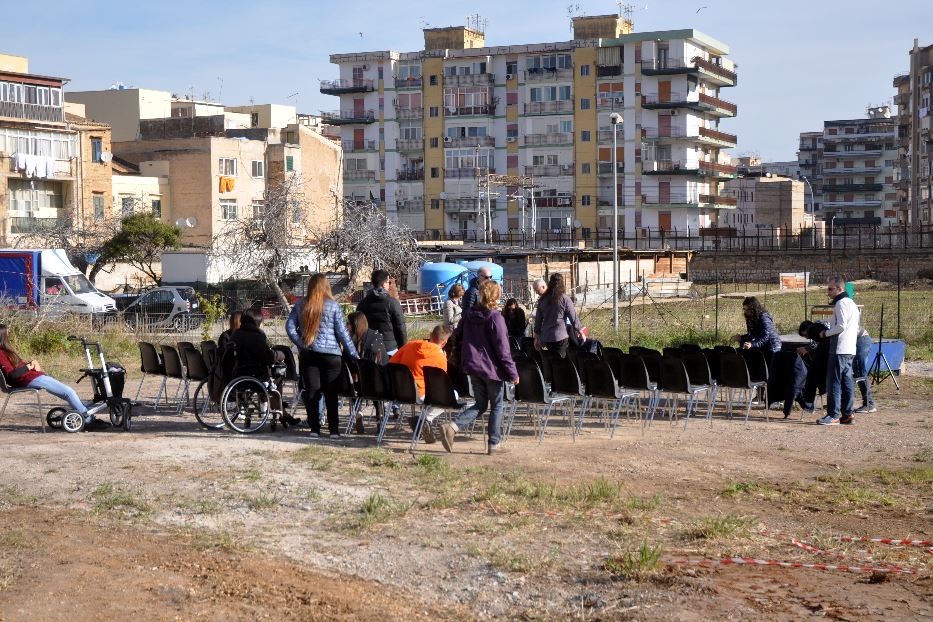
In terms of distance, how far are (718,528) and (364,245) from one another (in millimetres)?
36686

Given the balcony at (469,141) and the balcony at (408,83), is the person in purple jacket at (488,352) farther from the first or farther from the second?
the balcony at (408,83)

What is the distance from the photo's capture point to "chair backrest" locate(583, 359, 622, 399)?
41.5 feet

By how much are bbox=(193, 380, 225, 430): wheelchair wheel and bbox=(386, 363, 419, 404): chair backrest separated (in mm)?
2154

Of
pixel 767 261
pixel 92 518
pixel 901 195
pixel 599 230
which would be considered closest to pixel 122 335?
pixel 92 518

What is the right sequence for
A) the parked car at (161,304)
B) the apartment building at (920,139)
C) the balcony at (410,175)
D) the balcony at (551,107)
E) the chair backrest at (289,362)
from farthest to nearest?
the apartment building at (920,139)
the balcony at (410,175)
the balcony at (551,107)
the parked car at (161,304)
the chair backrest at (289,362)

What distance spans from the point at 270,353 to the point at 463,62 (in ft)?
246

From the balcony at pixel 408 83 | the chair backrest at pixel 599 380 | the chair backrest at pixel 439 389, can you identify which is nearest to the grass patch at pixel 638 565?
the chair backrest at pixel 439 389

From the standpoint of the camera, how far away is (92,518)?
864 centimetres

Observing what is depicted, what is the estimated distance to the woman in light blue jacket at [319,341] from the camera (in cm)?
1182

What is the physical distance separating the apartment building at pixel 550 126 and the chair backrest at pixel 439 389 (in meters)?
67.4

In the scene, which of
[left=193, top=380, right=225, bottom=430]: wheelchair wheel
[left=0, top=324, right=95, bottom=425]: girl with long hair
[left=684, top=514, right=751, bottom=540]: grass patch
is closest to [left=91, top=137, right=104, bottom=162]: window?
[left=193, top=380, right=225, bottom=430]: wheelchair wheel

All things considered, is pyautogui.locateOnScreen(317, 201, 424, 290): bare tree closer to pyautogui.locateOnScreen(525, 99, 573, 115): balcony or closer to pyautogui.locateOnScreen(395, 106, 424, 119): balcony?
pyautogui.locateOnScreen(525, 99, 573, 115): balcony

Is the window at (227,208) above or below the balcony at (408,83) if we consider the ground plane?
below

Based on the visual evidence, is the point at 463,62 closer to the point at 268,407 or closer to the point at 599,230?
the point at 599,230
